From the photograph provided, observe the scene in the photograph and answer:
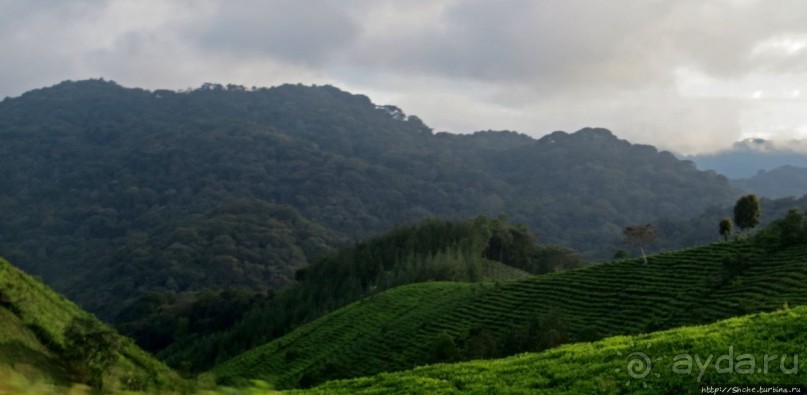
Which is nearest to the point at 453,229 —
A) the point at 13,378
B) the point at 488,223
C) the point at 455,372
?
the point at 488,223

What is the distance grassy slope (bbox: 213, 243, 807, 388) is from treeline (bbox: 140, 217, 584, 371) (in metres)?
36.6

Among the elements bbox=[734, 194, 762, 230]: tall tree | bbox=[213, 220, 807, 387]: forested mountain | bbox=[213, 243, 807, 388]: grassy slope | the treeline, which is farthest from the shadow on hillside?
the treeline

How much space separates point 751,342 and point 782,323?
2.08 m

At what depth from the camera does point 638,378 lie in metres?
15.1

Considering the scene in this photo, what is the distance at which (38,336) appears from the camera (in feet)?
81.3

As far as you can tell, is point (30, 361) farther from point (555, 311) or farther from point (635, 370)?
point (555, 311)

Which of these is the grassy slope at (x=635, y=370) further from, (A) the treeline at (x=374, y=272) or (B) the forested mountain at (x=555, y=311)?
(A) the treeline at (x=374, y=272)

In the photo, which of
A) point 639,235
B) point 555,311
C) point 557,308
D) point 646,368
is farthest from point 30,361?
point 639,235

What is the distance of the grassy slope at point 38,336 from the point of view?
2217cm

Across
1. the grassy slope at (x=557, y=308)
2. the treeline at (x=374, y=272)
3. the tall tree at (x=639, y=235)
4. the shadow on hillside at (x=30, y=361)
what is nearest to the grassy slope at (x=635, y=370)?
the shadow on hillside at (x=30, y=361)

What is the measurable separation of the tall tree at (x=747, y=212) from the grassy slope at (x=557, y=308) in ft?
41.8

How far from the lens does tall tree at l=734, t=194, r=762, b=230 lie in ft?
222

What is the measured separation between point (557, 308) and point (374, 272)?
267ft

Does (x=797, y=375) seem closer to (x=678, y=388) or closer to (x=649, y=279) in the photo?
(x=678, y=388)
